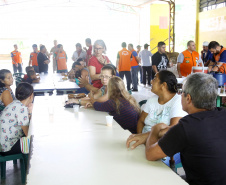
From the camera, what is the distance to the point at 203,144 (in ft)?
4.56

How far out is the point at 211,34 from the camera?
10625 mm

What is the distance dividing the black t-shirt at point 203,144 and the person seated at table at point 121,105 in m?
1.37

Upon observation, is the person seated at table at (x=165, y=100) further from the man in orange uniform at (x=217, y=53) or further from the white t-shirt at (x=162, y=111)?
the man in orange uniform at (x=217, y=53)

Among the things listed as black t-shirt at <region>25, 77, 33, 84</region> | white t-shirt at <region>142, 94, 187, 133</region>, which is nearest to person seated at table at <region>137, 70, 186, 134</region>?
white t-shirt at <region>142, 94, 187, 133</region>

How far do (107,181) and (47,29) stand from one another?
18.6m

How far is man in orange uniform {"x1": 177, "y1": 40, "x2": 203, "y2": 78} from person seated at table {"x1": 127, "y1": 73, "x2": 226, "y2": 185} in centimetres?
481

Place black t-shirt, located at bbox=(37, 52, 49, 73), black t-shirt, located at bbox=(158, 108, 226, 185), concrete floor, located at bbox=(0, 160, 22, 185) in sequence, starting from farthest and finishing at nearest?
black t-shirt, located at bbox=(37, 52, 49, 73)
concrete floor, located at bbox=(0, 160, 22, 185)
black t-shirt, located at bbox=(158, 108, 226, 185)

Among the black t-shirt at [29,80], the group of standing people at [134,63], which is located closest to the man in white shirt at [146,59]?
the group of standing people at [134,63]

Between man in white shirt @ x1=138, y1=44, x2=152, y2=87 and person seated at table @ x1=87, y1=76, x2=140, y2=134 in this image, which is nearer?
person seated at table @ x1=87, y1=76, x2=140, y2=134

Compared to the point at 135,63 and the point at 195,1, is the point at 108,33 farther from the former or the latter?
the point at 135,63

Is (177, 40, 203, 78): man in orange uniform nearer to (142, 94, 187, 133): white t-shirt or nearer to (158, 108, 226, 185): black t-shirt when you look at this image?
(142, 94, 187, 133): white t-shirt

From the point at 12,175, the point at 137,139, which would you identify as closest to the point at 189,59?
the point at 12,175

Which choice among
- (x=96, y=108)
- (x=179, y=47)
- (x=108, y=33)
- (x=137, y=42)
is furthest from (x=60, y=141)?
(x=108, y=33)

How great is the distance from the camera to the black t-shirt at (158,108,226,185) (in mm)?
1391
